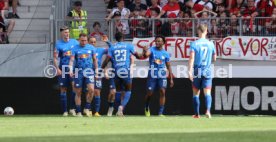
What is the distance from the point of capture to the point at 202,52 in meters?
21.8

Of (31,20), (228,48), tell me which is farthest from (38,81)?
(228,48)

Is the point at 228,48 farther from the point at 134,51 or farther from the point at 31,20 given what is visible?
the point at 31,20

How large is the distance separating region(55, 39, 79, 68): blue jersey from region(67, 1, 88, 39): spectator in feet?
5.83

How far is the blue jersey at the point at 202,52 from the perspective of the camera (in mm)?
21797

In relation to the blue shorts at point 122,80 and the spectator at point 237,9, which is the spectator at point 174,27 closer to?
the spectator at point 237,9

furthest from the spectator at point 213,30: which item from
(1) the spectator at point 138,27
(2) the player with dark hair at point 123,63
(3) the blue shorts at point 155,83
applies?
(2) the player with dark hair at point 123,63

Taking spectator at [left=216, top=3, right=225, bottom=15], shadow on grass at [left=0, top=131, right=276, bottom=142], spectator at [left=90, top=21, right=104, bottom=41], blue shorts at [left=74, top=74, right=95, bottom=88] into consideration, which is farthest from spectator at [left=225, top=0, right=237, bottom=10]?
shadow on grass at [left=0, top=131, right=276, bottom=142]

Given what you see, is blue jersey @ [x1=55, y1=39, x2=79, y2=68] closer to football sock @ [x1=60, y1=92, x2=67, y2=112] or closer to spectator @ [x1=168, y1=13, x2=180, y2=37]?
football sock @ [x1=60, y1=92, x2=67, y2=112]

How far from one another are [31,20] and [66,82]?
3.64 metres

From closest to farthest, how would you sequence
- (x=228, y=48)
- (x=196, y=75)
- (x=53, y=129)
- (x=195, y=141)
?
(x=195, y=141)
(x=53, y=129)
(x=196, y=75)
(x=228, y=48)

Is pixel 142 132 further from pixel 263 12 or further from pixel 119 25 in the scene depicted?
pixel 263 12

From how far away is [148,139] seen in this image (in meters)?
14.0

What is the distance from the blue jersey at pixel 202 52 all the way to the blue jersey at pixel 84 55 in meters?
3.98

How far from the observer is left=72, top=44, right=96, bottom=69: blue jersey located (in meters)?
24.8
